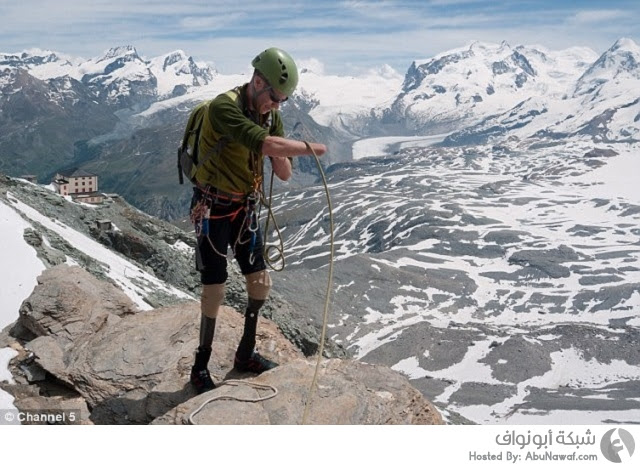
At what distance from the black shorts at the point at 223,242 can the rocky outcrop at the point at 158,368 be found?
193cm

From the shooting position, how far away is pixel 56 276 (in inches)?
616

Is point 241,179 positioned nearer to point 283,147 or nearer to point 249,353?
point 283,147

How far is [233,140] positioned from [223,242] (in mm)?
1812

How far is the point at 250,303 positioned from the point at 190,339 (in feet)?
8.10

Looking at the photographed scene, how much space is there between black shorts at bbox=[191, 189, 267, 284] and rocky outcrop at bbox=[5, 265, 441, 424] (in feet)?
6.33

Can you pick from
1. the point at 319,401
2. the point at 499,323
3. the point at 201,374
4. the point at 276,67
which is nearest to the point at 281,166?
the point at 276,67

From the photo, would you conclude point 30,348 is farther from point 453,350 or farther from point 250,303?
point 453,350

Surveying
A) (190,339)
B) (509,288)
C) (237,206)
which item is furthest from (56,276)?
(509,288)

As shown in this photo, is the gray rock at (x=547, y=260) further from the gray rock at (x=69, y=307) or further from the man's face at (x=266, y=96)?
the man's face at (x=266, y=96)

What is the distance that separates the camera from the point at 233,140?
354 inches

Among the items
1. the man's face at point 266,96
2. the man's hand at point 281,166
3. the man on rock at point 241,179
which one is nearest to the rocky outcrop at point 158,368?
the man on rock at point 241,179

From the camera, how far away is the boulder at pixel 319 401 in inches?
367

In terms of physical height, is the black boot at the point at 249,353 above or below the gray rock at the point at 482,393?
above

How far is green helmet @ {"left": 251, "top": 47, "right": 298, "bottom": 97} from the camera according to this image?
8.64 m
